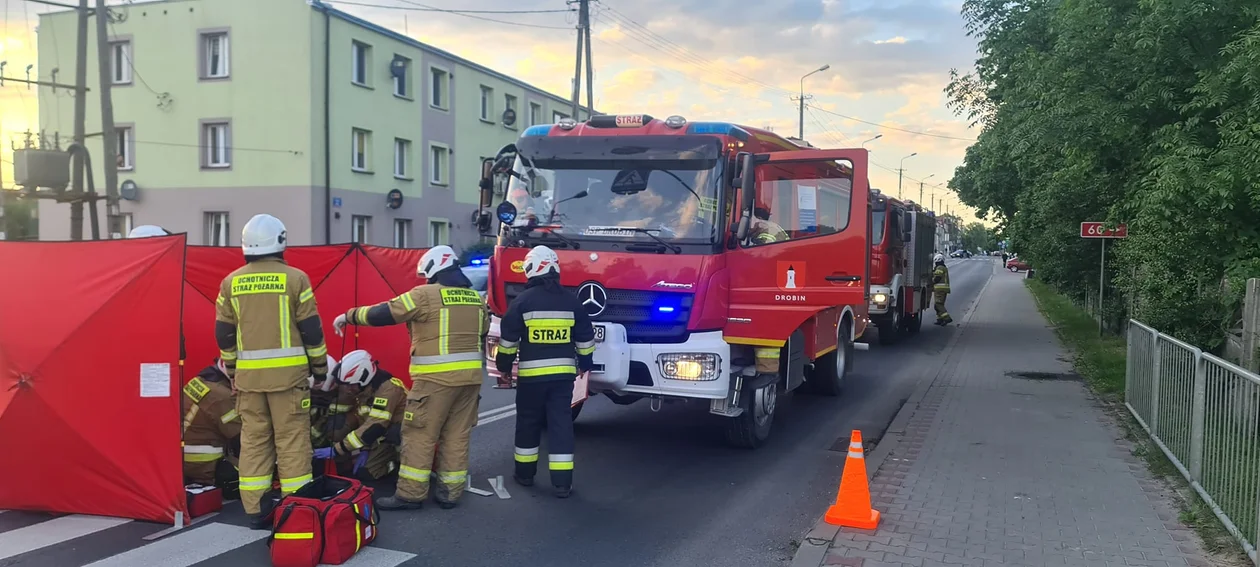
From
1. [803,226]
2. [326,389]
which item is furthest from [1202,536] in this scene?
[326,389]

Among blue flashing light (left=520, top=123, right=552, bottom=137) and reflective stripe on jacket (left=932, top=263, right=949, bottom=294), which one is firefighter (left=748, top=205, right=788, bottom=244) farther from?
reflective stripe on jacket (left=932, top=263, right=949, bottom=294)

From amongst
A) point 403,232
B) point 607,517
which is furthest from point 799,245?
point 403,232

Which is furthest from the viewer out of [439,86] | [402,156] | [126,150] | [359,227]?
[439,86]

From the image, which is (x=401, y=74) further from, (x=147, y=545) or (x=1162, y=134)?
(x=147, y=545)

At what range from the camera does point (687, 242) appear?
6930mm

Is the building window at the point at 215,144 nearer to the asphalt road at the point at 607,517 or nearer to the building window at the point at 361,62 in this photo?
the building window at the point at 361,62

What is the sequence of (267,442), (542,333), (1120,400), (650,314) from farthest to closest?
(1120,400), (650,314), (542,333), (267,442)

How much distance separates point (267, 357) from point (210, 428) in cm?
97

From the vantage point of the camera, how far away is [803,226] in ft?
24.2

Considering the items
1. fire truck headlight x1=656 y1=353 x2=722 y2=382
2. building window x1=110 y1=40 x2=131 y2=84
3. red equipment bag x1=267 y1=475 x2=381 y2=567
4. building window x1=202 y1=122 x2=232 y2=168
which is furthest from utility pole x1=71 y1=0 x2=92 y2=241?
red equipment bag x1=267 y1=475 x2=381 y2=567

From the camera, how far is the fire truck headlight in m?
6.79

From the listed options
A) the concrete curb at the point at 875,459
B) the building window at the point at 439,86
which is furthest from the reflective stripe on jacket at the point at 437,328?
the building window at the point at 439,86

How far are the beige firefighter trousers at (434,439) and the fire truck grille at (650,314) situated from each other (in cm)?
148

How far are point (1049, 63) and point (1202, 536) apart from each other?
26.7ft
